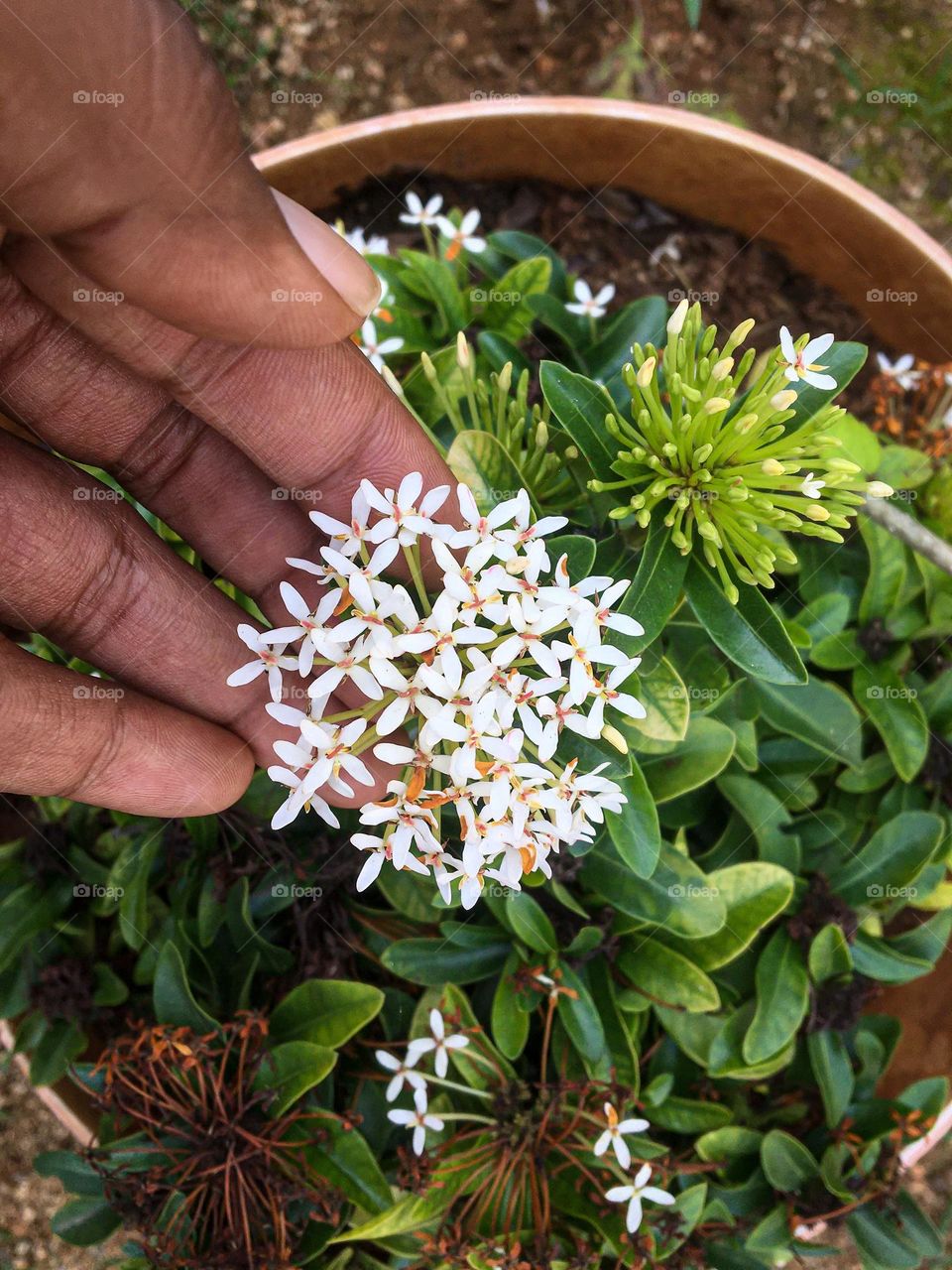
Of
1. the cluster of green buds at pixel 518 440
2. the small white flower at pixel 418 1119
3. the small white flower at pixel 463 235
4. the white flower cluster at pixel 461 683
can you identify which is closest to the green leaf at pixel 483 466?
the cluster of green buds at pixel 518 440

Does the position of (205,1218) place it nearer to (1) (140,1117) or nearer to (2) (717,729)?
(1) (140,1117)

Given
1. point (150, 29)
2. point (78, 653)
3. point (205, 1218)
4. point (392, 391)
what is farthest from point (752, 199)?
point (205, 1218)

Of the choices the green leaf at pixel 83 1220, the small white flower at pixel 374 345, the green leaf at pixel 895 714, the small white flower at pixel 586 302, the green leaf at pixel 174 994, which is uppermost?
the small white flower at pixel 586 302

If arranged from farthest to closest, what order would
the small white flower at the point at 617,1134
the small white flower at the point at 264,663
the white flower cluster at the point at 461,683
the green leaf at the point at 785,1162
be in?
the green leaf at the point at 785,1162
the small white flower at the point at 617,1134
the small white flower at the point at 264,663
the white flower cluster at the point at 461,683

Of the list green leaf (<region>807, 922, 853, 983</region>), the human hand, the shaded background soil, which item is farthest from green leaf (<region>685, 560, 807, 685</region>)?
the shaded background soil

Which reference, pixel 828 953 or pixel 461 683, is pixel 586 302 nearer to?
pixel 461 683

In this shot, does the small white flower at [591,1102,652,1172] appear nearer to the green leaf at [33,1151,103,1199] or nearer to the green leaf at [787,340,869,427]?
the green leaf at [33,1151,103,1199]

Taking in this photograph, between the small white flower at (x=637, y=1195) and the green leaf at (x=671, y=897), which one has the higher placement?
the green leaf at (x=671, y=897)

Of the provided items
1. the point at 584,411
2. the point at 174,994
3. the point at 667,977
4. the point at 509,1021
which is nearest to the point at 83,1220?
the point at 174,994

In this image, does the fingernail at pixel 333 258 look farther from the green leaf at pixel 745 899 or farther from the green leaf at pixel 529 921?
the green leaf at pixel 745 899
